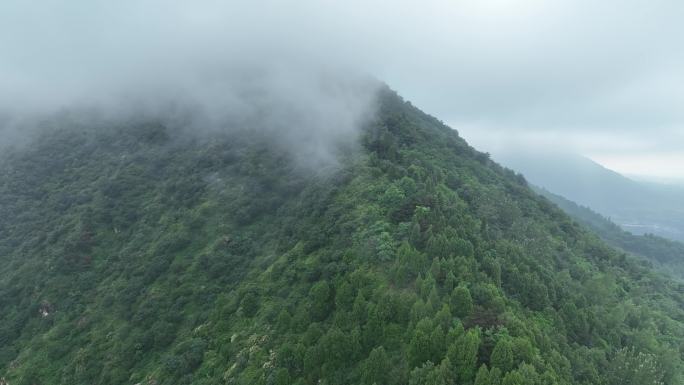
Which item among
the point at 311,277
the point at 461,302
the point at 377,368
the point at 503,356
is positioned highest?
the point at 461,302

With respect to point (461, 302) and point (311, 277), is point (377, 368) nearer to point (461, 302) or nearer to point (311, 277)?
point (461, 302)

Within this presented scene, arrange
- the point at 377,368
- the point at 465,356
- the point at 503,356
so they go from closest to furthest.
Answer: the point at 503,356 < the point at 465,356 < the point at 377,368

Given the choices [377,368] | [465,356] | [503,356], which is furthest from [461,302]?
[377,368]

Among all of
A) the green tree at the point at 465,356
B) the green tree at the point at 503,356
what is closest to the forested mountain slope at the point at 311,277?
the green tree at the point at 465,356

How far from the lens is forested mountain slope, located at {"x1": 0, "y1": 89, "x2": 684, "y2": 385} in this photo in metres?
33.3

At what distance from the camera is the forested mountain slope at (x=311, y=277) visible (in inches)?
1312

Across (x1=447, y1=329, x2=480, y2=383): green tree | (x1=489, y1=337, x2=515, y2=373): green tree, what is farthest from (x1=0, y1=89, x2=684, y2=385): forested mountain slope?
(x1=489, y1=337, x2=515, y2=373): green tree

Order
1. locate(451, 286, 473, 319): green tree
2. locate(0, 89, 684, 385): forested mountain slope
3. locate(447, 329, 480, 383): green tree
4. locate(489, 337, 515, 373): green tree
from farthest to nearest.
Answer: locate(0, 89, 684, 385): forested mountain slope → locate(451, 286, 473, 319): green tree → locate(489, 337, 515, 373): green tree → locate(447, 329, 480, 383): green tree

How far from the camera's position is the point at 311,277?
45.7 m

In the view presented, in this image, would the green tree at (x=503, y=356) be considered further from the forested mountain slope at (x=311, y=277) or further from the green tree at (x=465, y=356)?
the green tree at (x=465, y=356)

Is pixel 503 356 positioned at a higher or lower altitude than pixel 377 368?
higher

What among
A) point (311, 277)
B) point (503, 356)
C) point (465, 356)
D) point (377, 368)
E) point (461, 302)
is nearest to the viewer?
point (503, 356)

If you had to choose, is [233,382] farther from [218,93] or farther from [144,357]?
[218,93]

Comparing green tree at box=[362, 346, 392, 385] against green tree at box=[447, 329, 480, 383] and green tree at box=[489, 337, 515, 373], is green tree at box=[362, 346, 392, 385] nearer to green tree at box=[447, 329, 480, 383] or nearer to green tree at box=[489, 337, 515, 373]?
green tree at box=[447, 329, 480, 383]
